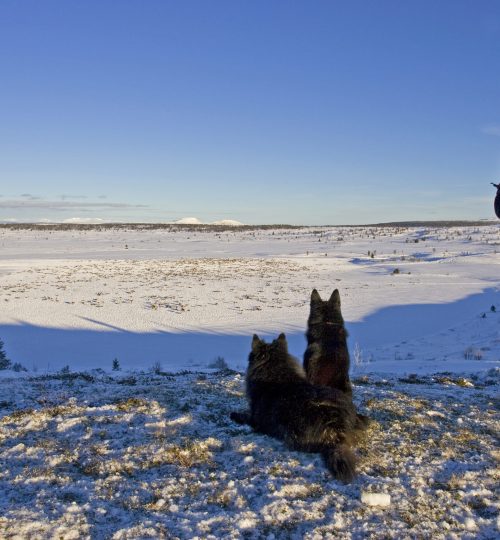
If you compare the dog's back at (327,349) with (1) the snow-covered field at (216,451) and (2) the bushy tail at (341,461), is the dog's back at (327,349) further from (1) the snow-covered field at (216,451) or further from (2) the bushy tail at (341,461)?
(2) the bushy tail at (341,461)

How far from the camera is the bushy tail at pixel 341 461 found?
4.17 metres

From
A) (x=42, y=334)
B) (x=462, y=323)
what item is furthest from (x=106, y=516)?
(x=462, y=323)

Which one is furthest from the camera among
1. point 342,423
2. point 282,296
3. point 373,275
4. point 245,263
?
point 245,263

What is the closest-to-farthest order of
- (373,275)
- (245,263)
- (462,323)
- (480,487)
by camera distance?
(480,487) → (462,323) → (373,275) → (245,263)

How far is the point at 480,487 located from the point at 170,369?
7458 mm

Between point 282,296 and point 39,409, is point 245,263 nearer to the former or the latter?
point 282,296

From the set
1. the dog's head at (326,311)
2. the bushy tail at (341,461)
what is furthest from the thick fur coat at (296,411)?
the dog's head at (326,311)

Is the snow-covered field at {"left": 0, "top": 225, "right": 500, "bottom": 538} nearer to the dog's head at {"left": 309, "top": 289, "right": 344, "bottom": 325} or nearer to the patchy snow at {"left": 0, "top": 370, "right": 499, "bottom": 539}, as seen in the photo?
the patchy snow at {"left": 0, "top": 370, "right": 499, "bottom": 539}

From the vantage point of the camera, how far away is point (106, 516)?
12.0ft

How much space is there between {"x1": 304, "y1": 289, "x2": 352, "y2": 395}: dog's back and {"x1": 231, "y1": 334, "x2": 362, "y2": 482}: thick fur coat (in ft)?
1.80

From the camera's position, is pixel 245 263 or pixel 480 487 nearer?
pixel 480 487

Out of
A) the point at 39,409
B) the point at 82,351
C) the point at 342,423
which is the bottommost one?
the point at 82,351

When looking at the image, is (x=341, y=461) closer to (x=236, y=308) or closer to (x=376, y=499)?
(x=376, y=499)

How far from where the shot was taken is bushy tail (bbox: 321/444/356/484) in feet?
13.7
